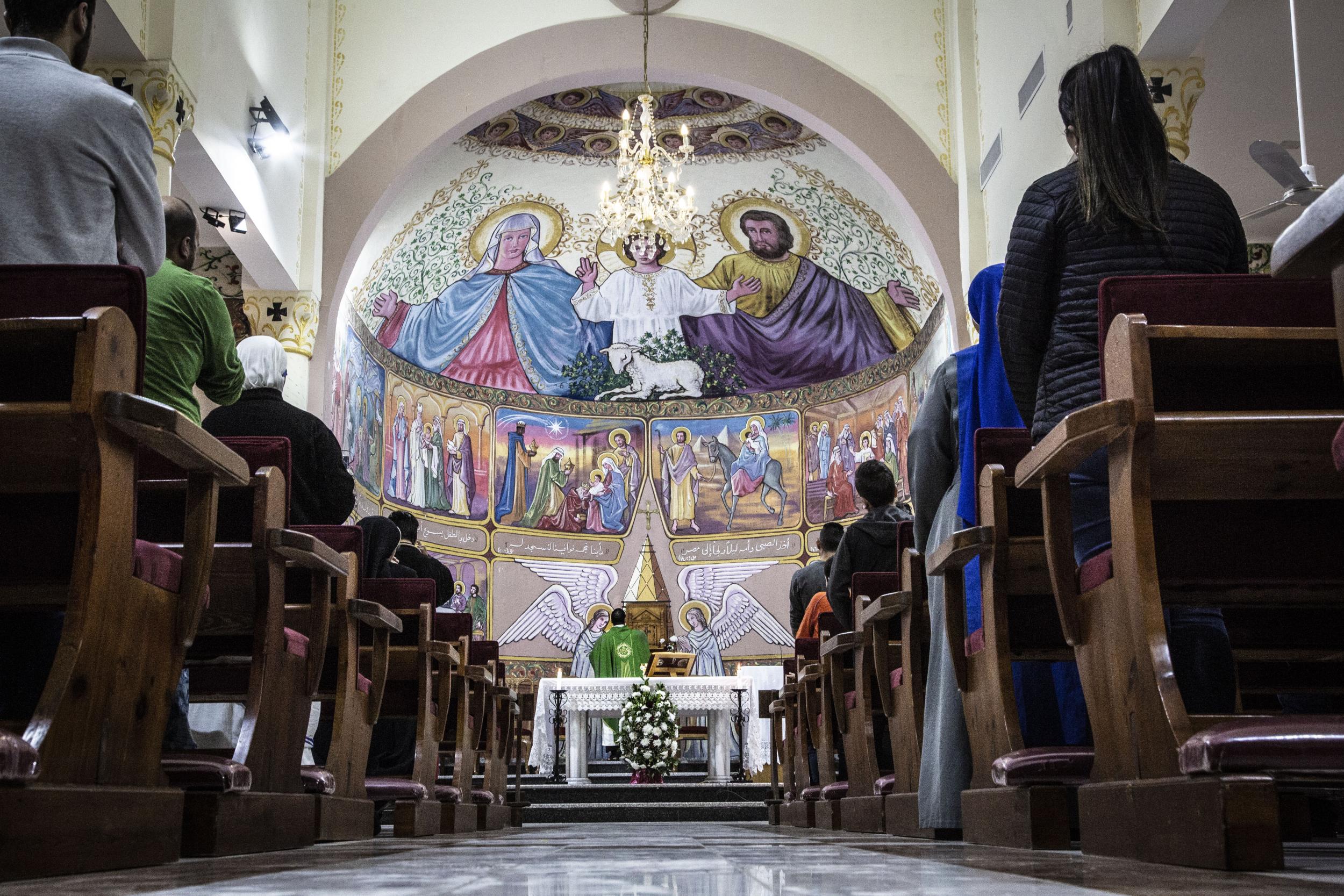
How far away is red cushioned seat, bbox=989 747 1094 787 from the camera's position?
2.53 meters

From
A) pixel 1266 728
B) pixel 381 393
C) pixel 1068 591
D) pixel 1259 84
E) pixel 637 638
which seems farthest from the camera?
pixel 381 393

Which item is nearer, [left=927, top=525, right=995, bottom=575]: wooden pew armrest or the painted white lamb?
[left=927, top=525, right=995, bottom=575]: wooden pew armrest

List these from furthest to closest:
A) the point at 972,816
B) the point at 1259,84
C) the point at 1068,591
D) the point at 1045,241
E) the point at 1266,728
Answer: the point at 1259,84, the point at 972,816, the point at 1045,241, the point at 1068,591, the point at 1266,728

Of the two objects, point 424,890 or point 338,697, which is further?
point 338,697

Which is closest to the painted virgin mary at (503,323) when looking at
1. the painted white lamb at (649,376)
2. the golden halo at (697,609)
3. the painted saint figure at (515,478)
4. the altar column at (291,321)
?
the painted white lamb at (649,376)

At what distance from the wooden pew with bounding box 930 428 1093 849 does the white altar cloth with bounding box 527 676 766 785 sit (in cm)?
703

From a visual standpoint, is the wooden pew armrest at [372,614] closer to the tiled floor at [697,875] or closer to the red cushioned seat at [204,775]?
the tiled floor at [697,875]

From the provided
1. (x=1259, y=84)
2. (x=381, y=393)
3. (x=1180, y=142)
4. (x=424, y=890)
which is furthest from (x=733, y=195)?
(x=424, y=890)

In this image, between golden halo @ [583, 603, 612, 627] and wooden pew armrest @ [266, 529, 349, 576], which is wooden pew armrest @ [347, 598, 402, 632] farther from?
golden halo @ [583, 603, 612, 627]

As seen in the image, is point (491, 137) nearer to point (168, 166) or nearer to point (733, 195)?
point (733, 195)

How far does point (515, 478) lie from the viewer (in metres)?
16.1

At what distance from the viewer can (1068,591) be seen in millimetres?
2410

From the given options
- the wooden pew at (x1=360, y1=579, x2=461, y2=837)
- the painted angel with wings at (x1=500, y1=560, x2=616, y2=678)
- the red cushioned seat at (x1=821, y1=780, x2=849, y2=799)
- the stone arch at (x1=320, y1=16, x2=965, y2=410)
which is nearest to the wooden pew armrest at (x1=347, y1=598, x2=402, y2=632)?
the wooden pew at (x1=360, y1=579, x2=461, y2=837)

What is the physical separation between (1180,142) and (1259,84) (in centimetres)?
186
